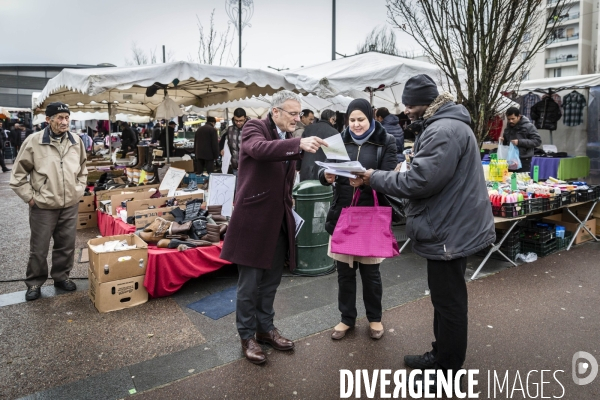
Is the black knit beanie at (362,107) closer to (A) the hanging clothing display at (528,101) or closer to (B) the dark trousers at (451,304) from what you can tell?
(B) the dark trousers at (451,304)

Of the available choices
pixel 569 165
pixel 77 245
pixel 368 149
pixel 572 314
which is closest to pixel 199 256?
pixel 368 149

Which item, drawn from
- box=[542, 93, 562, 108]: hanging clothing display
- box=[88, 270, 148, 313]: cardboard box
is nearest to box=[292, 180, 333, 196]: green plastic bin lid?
box=[88, 270, 148, 313]: cardboard box

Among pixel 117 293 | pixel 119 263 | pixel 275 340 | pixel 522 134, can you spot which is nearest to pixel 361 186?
pixel 275 340

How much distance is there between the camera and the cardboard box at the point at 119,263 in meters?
4.14

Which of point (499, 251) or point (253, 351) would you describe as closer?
point (253, 351)

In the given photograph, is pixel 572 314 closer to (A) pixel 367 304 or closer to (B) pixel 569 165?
(A) pixel 367 304

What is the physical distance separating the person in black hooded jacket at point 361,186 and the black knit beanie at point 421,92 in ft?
2.03

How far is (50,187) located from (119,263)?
1108 millimetres

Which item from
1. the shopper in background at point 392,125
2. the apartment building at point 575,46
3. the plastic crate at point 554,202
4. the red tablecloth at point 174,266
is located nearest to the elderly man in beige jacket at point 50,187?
the red tablecloth at point 174,266

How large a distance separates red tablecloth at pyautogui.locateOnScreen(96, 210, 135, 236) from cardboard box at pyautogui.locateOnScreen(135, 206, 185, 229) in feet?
0.52

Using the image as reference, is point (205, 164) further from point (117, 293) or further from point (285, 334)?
point (285, 334)

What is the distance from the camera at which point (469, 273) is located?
17.1ft

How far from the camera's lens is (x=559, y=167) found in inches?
386

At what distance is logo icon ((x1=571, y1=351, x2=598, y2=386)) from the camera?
2.94 meters
